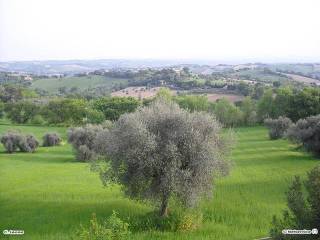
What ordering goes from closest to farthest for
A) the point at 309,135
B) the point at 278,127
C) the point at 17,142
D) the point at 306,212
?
the point at 306,212
the point at 309,135
the point at 17,142
the point at 278,127

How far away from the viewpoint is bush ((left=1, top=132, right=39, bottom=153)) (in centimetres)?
7774

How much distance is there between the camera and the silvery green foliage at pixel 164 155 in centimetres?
2845

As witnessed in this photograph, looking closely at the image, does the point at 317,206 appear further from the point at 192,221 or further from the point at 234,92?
the point at 234,92

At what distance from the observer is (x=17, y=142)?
7838 cm

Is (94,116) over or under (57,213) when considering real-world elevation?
under

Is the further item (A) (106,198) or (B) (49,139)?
(B) (49,139)

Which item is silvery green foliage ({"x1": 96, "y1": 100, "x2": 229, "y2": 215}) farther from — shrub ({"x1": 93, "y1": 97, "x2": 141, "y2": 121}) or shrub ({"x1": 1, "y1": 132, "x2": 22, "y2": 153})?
shrub ({"x1": 93, "y1": 97, "x2": 141, "y2": 121})

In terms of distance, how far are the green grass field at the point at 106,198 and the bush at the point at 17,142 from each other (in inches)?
483

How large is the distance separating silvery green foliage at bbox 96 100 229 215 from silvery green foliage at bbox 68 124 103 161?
39.5 metres

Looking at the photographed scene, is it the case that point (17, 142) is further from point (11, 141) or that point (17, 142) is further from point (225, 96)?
point (225, 96)

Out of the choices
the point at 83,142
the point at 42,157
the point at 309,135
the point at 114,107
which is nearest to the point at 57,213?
the point at 309,135

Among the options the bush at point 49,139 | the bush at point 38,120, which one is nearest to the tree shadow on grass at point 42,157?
the bush at point 49,139

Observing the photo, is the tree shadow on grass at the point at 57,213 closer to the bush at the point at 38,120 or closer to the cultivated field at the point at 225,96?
the bush at the point at 38,120

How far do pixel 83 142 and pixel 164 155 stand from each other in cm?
4545
